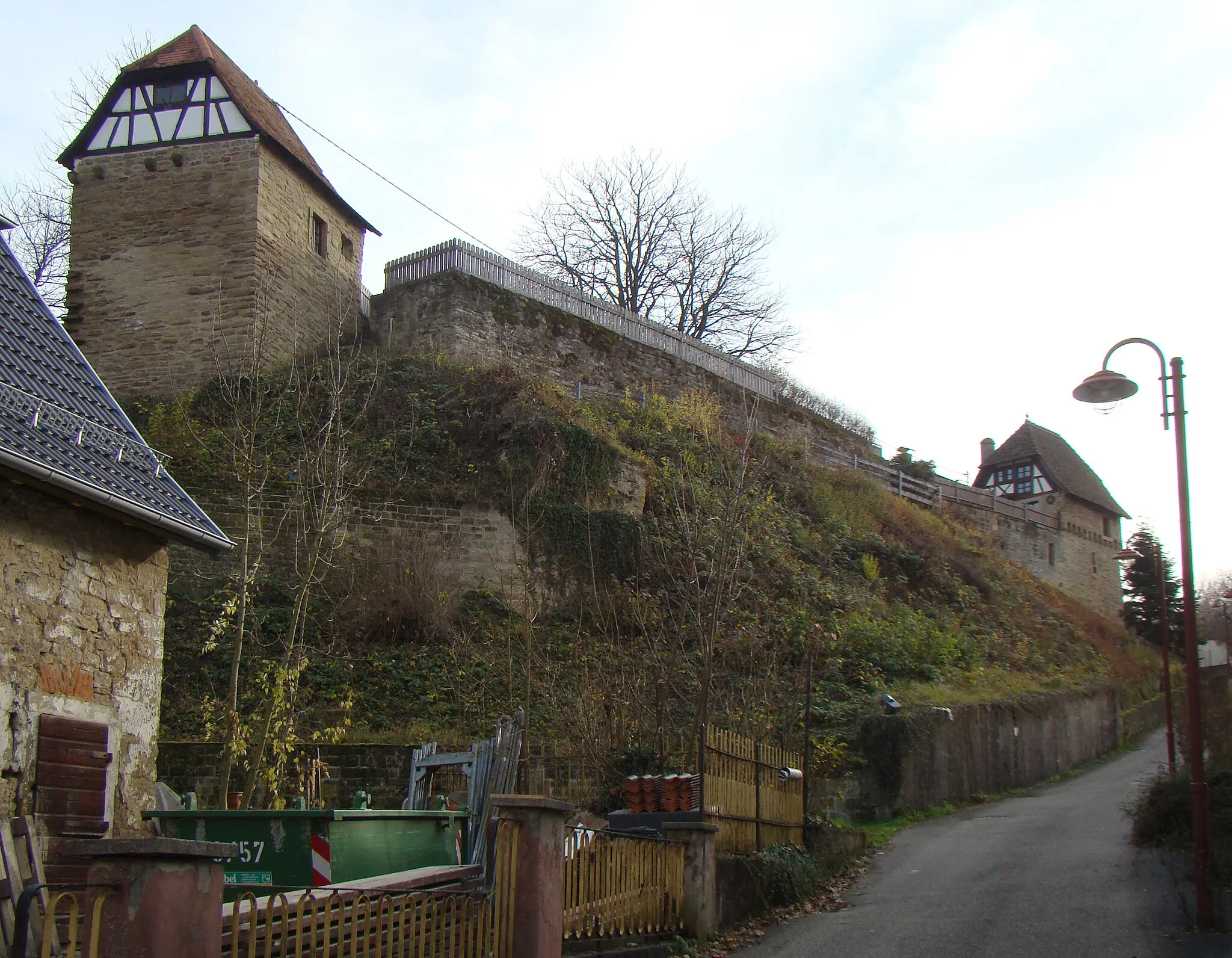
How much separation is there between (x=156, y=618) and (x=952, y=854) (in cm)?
874

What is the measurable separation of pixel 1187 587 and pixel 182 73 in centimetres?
1992

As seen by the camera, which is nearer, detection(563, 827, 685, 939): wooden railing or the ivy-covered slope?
detection(563, 827, 685, 939): wooden railing

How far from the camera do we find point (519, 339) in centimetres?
2400

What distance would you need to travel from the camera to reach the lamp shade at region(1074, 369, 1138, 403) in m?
10.3

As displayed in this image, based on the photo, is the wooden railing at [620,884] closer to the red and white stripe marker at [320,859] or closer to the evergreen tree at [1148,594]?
the red and white stripe marker at [320,859]

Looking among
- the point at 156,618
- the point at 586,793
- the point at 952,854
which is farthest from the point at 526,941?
the point at 952,854

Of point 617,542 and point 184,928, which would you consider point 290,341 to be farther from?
point 184,928

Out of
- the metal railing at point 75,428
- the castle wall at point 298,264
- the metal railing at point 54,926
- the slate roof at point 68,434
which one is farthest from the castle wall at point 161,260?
the metal railing at point 54,926

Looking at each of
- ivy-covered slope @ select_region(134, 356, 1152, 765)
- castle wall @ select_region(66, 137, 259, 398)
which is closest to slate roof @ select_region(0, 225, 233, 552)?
ivy-covered slope @ select_region(134, 356, 1152, 765)

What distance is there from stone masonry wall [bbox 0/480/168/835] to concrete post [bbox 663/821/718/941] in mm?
4072

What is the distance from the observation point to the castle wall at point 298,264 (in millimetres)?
21828

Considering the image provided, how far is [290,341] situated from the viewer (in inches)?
881

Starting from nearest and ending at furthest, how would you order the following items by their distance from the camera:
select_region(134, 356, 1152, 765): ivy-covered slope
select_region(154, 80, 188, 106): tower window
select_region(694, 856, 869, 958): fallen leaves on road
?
select_region(694, 856, 869, 958): fallen leaves on road → select_region(134, 356, 1152, 765): ivy-covered slope → select_region(154, 80, 188, 106): tower window

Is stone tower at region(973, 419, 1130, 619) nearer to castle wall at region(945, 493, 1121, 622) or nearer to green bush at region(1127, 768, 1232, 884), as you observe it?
castle wall at region(945, 493, 1121, 622)
